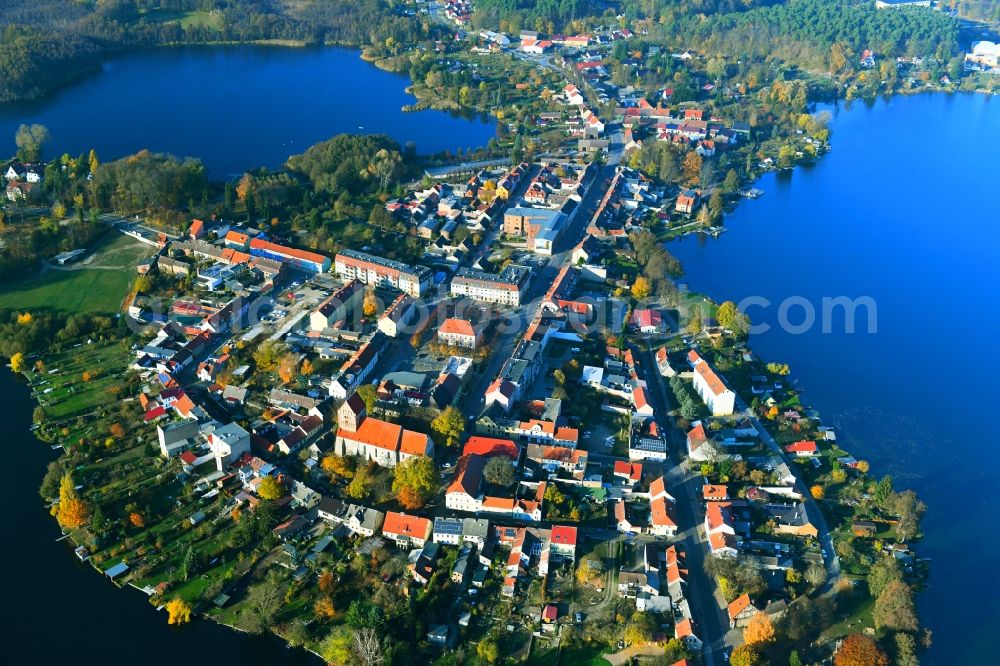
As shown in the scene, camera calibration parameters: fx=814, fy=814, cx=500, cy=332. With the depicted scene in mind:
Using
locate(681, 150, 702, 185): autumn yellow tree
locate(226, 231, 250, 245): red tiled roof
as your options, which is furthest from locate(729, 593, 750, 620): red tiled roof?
locate(681, 150, 702, 185): autumn yellow tree

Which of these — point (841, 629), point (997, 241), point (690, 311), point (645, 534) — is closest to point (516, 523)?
point (645, 534)

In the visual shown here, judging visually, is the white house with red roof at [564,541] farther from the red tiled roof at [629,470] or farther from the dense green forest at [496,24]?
the dense green forest at [496,24]

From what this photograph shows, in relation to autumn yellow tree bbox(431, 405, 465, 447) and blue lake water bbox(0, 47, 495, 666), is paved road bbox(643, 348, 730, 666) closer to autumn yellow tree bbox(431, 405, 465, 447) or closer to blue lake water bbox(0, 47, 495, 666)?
autumn yellow tree bbox(431, 405, 465, 447)

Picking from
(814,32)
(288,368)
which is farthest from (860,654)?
(814,32)

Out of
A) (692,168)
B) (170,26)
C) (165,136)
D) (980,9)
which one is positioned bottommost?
(165,136)

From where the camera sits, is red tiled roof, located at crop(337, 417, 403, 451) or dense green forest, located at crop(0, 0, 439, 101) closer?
red tiled roof, located at crop(337, 417, 403, 451)

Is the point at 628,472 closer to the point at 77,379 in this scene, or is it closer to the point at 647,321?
the point at 647,321
